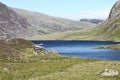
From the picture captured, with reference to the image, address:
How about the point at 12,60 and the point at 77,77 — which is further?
the point at 12,60

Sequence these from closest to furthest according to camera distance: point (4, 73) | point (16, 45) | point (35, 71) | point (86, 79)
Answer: point (86, 79), point (4, 73), point (35, 71), point (16, 45)

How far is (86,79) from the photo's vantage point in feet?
160

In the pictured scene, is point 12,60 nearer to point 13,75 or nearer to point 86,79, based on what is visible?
point 13,75

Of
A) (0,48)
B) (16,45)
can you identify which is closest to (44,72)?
(0,48)

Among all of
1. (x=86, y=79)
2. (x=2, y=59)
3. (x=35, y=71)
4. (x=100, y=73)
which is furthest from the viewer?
(x=2, y=59)

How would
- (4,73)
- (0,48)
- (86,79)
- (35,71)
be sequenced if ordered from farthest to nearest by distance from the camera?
(0,48), (35,71), (4,73), (86,79)

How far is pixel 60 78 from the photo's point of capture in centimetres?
5038

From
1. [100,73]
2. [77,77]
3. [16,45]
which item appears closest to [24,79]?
[77,77]

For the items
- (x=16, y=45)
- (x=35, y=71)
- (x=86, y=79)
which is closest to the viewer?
(x=86, y=79)

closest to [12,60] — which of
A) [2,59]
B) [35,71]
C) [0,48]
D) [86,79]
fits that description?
[2,59]

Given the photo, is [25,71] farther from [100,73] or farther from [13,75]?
[100,73]

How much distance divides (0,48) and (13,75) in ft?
101

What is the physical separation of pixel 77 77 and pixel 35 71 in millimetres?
12905

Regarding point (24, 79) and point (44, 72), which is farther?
point (44, 72)
